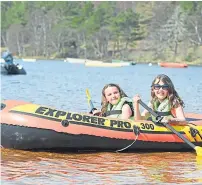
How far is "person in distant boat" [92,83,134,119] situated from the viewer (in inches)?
396

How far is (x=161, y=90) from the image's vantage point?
402 inches

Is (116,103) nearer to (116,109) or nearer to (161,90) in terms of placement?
(116,109)

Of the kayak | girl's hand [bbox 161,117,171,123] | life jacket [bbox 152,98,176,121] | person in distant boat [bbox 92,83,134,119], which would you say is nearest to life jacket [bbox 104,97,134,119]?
person in distant boat [bbox 92,83,134,119]

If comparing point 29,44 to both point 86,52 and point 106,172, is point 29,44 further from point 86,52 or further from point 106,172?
point 106,172

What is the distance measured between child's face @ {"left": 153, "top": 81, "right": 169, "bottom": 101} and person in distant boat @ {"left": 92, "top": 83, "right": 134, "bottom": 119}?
472mm

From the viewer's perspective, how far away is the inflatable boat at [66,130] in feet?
31.6

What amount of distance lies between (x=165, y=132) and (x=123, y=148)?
0.71m

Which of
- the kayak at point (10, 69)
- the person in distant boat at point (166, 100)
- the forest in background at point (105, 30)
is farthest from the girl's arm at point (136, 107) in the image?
the forest in background at point (105, 30)

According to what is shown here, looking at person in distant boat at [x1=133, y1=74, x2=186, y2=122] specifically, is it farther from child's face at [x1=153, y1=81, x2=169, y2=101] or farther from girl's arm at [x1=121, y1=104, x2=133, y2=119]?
girl's arm at [x1=121, y1=104, x2=133, y2=119]

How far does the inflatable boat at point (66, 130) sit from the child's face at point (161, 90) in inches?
19.9

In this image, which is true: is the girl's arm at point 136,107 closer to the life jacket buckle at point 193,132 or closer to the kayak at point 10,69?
the life jacket buckle at point 193,132

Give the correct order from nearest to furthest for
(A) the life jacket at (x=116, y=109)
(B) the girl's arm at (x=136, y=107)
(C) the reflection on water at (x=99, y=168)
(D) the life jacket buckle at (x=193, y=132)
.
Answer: (C) the reflection on water at (x=99, y=168)
(B) the girl's arm at (x=136, y=107)
(A) the life jacket at (x=116, y=109)
(D) the life jacket buckle at (x=193, y=132)

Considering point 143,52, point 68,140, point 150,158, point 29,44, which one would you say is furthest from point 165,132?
point 29,44

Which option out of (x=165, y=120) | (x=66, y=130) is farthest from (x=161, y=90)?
(x=66, y=130)
